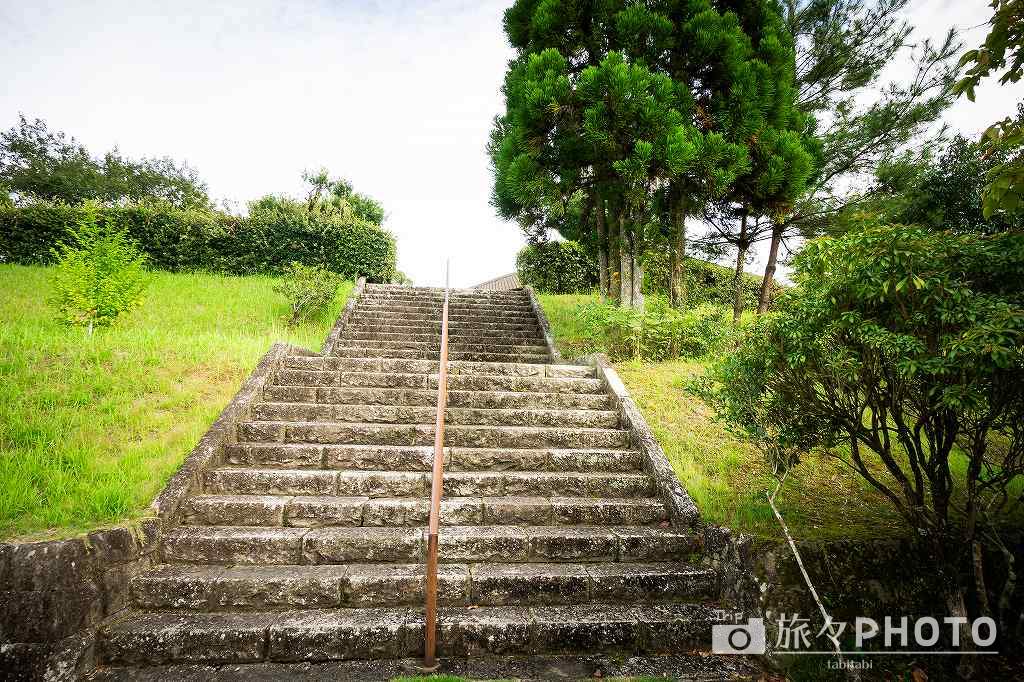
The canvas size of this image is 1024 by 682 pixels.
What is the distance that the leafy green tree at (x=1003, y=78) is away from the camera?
2160 mm

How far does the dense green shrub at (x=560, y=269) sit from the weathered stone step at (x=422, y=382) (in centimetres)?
1076

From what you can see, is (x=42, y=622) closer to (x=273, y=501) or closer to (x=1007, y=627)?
(x=273, y=501)

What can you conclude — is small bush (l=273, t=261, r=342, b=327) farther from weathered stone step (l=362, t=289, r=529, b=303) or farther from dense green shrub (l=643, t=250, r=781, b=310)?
dense green shrub (l=643, t=250, r=781, b=310)

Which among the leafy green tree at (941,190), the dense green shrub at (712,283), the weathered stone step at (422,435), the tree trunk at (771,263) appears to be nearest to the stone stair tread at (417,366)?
the weathered stone step at (422,435)

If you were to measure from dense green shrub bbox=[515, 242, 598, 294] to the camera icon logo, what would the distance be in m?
13.7

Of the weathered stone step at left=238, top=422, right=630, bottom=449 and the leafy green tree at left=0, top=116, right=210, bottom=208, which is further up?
the leafy green tree at left=0, top=116, right=210, bottom=208

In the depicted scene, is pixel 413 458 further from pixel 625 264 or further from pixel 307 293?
pixel 307 293

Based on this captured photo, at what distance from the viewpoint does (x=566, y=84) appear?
24.6ft

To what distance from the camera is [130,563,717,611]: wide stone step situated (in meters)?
2.98

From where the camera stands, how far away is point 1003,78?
2330 mm

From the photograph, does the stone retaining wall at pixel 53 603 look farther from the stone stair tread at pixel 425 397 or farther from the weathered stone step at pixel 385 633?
the stone stair tread at pixel 425 397

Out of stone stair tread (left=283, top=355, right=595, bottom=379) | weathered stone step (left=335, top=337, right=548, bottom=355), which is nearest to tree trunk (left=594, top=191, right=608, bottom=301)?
weathered stone step (left=335, top=337, right=548, bottom=355)

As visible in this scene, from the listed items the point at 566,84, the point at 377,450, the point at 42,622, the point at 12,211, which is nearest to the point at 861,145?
the point at 566,84

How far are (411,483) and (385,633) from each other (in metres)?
1.34
